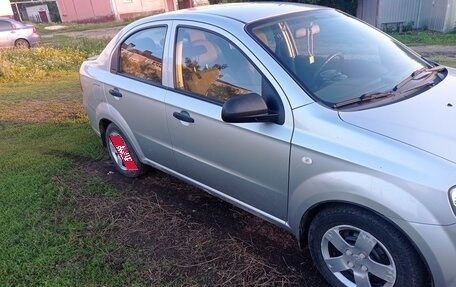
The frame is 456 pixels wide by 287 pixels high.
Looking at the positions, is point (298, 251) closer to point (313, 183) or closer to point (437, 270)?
point (313, 183)

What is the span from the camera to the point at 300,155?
7.39 feet

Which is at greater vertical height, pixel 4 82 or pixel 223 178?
pixel 223 178

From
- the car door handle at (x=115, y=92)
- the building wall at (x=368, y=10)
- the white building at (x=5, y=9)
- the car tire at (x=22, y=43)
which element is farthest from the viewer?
the white building at (x=5, y=9)

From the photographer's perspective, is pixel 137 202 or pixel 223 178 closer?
pixel 223 178

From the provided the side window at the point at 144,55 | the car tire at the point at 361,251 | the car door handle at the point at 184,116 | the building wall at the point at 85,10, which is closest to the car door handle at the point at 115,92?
the side window at the point at 144,55

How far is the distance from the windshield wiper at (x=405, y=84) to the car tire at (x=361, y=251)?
0.65 m

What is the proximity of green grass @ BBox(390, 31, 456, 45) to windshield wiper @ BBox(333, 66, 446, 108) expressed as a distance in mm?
15392

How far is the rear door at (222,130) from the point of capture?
8.02 ft

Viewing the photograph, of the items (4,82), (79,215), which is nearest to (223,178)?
(79,215)

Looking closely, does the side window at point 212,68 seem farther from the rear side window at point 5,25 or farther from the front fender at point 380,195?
the rear side window at point 5,25

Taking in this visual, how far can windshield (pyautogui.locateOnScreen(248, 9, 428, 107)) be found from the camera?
2.47m

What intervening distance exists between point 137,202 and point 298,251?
1593 millimetres

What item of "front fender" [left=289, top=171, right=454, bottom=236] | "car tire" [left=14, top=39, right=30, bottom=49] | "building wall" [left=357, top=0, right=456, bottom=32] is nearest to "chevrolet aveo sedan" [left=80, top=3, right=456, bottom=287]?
"front fender" [left=289, top=171, right=454, bottom=236]

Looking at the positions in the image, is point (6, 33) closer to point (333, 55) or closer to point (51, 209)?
point (51, 209)
